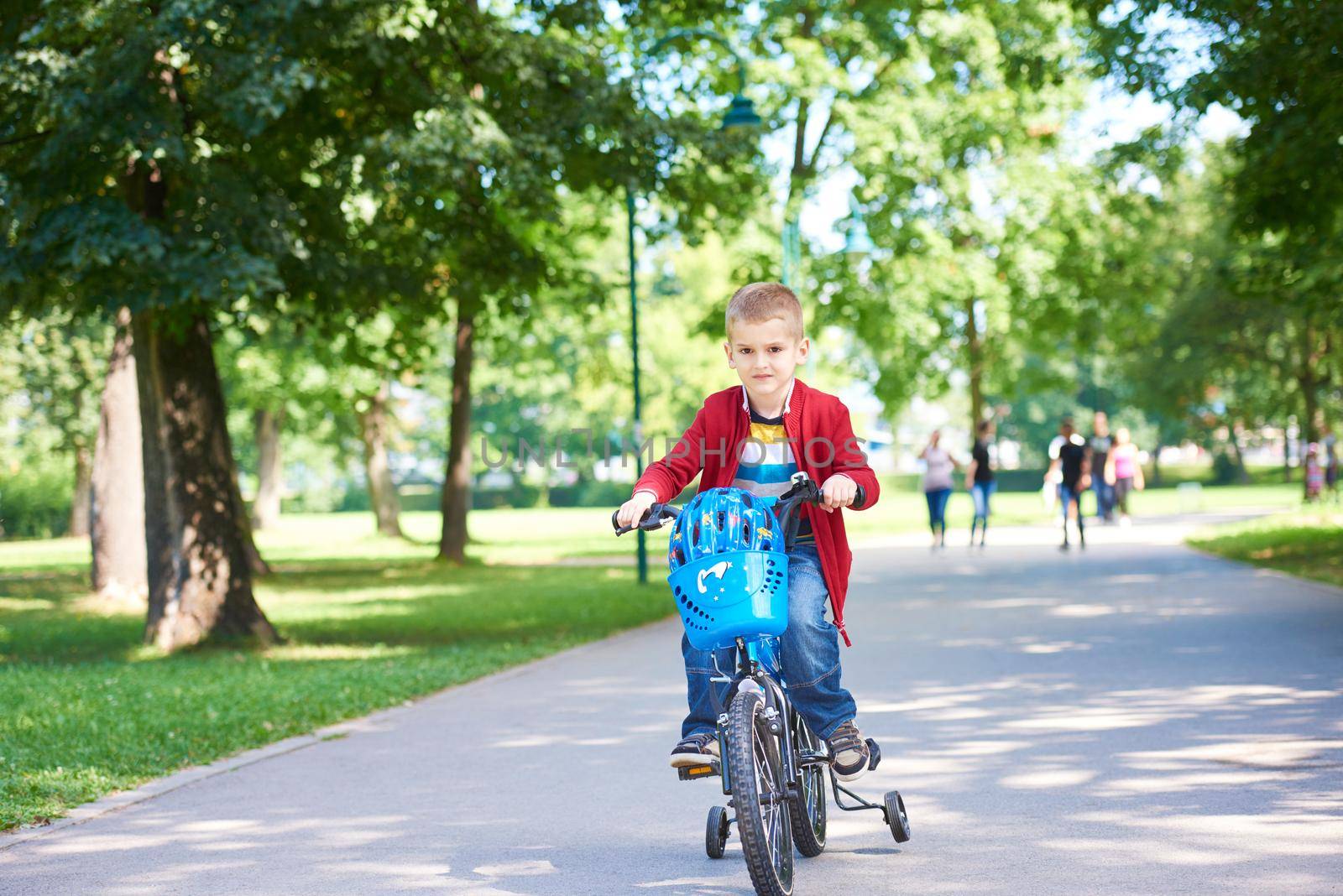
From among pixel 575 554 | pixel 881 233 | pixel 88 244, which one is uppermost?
pixel 881 233

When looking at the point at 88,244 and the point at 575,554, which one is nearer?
the point at 88,244

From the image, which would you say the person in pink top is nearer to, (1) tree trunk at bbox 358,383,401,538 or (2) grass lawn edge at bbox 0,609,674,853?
(1) tree trunk at bbox 358,383,401,538

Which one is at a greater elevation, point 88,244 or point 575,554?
point 88,244

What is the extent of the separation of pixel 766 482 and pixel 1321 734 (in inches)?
152

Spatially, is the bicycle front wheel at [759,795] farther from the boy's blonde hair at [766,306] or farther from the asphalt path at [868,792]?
the boy's blonde hair at [766,306]

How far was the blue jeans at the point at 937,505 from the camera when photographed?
2495 cm

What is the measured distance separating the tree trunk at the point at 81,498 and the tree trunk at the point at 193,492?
131 ft

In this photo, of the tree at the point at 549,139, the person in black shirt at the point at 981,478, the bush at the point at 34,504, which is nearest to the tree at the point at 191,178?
the tree at the point at 549,139

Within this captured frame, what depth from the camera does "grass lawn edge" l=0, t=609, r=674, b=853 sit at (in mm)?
6414

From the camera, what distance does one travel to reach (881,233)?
105ft

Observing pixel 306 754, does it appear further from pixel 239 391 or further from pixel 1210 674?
pixel 239 391

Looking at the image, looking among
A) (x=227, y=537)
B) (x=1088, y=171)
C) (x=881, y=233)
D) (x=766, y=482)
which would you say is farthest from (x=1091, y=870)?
(x=1088, y=171)

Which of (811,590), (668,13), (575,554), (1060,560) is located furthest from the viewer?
(575,554)

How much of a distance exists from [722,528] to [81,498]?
5343 cm
